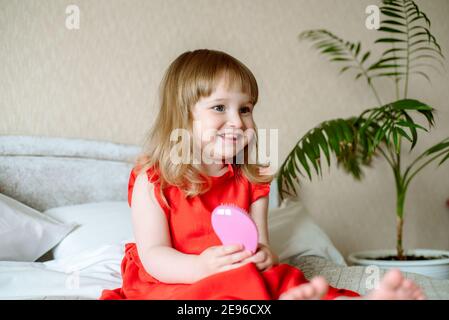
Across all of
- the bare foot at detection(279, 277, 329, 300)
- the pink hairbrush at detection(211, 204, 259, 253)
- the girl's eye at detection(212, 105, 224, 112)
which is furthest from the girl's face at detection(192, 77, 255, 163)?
the bare foot at detection(279, 277, 329, 300)

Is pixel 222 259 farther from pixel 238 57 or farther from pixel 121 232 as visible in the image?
pixel 238 57

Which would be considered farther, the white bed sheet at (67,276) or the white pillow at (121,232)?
the white pillow at (121,232)

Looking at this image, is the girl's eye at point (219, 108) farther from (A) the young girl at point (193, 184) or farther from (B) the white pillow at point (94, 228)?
(B) the white pillow at point (94, 228)

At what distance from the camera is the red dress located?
922 mm

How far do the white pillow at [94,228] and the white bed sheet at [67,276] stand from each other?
82 mm

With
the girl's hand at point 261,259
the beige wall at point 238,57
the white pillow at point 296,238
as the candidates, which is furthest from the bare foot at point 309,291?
the beige wall at point 238,57

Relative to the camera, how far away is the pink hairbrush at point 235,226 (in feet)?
3.16

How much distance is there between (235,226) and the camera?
98cm

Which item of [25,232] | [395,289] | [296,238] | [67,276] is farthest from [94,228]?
[395,289]

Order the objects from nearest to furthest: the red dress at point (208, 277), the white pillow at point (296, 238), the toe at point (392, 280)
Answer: the toe at point (392, 280) < the red dress at point (208, 277) < the white pillow at point (296, 238)

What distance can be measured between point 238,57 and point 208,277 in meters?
1.72

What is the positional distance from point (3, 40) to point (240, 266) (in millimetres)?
1768
